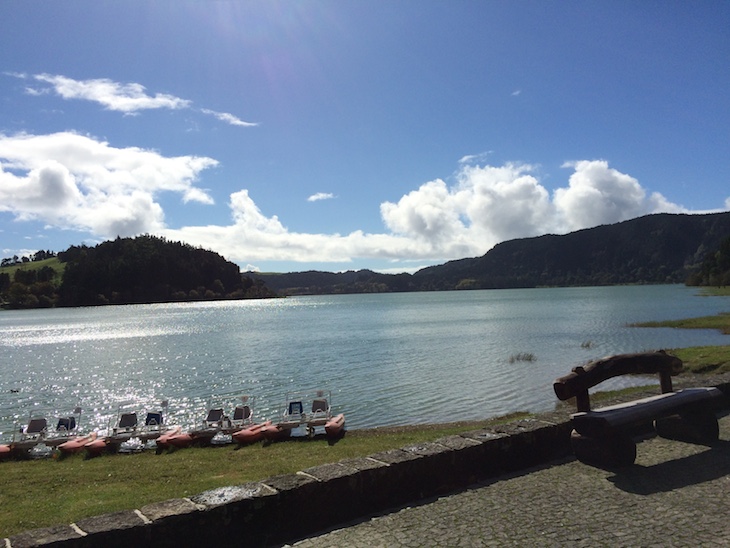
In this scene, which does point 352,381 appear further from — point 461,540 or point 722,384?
point 461,540

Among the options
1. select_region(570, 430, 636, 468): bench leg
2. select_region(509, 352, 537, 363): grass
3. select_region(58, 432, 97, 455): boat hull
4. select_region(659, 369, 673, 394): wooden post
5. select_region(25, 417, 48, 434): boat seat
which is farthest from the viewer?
select_region(509, 352, 537, 363): grass

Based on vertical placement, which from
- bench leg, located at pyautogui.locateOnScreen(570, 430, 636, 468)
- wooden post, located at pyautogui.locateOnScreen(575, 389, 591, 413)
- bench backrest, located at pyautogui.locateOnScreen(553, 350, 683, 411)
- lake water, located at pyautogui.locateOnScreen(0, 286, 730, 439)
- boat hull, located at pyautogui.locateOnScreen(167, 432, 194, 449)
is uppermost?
bench backrest, located at pyautogui.locateOnScreen(553, 350, 683, 411)

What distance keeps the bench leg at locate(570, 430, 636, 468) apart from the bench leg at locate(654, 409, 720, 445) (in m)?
1.82

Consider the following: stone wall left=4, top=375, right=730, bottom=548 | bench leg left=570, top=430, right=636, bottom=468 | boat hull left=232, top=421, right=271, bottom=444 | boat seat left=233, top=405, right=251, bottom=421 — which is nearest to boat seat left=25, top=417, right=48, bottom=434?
boat seat left=233, top=405, right=251, bottom=421

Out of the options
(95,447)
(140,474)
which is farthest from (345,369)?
(140,474)

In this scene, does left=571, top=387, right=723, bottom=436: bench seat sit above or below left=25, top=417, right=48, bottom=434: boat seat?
above

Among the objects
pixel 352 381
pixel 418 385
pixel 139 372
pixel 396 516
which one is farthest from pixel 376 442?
pixel 139 372

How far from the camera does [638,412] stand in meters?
8.67

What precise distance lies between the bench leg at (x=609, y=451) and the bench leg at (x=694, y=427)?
182 centimetres

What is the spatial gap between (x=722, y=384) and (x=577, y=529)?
792 cm

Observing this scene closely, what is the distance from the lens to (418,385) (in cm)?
3191

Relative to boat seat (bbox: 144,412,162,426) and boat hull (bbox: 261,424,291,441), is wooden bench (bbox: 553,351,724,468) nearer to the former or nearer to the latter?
boat hull (bbox: 261,424,291,441)

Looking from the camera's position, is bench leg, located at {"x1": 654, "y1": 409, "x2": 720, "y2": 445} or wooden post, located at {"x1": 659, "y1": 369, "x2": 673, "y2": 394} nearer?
bench leg, located at {"x1": 654, "y1": 409, "x2": 720, "y2": 445}

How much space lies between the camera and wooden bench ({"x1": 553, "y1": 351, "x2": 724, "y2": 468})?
8211 mm
